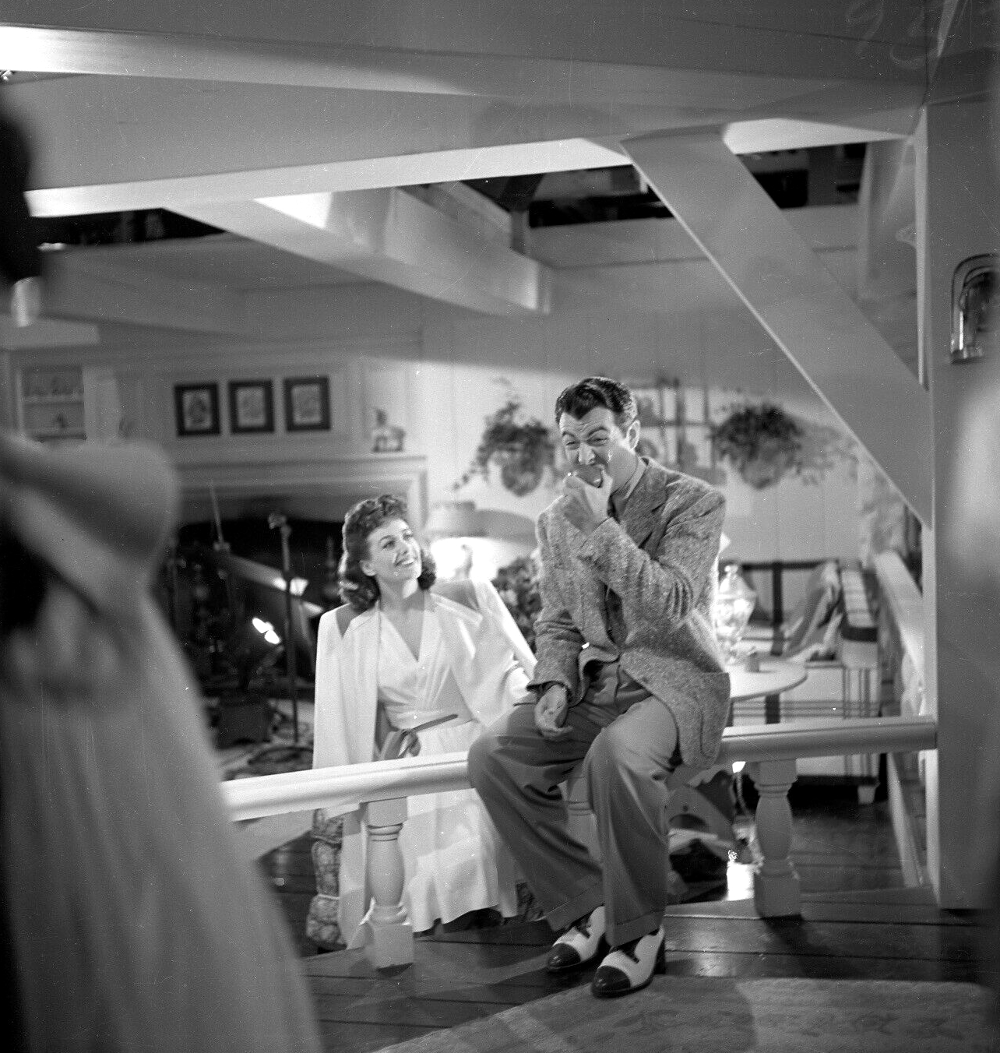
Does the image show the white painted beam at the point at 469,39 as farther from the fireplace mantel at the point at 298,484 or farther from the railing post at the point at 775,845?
the railing post at the point at 775,845

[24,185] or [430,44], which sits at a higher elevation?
[430,44]

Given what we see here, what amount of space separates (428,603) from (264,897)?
1.35 feet

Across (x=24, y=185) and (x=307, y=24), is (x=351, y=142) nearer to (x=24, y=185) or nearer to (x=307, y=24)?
(x=307, y=24)

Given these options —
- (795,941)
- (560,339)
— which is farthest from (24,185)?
(795,941)

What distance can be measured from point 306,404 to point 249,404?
0.24ft

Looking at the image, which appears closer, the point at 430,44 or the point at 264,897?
the point at 430,44

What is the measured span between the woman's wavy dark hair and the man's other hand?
0.22 metres

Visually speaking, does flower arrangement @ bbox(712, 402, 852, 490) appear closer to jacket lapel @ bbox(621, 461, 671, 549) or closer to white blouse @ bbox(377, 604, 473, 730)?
jacket lapel @ bbox(621, 461, 671, 549)

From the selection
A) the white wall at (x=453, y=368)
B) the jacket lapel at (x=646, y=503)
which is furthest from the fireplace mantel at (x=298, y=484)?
the jacket lapel at (x=646, y=503)

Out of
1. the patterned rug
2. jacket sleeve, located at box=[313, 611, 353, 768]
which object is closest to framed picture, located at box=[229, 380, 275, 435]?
jacket sleeve, located at box=[313, 611, 353, 768]

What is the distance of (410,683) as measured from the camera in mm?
1527

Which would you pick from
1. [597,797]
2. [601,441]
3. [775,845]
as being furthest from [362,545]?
[775,845]

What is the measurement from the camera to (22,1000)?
144 cm

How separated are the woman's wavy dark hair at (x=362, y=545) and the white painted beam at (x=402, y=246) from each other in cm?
26
